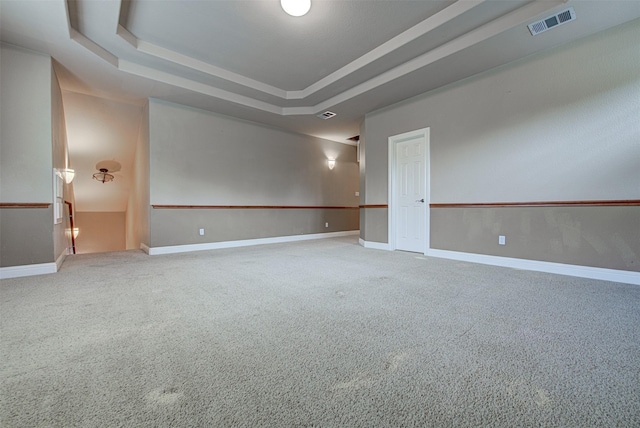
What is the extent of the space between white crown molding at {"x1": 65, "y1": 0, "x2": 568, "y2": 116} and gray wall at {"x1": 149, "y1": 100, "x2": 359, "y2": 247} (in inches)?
32.6

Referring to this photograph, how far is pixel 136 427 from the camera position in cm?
91

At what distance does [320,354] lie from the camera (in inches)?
53.1

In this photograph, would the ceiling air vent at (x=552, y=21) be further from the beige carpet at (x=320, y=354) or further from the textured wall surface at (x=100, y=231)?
the textured wall surface at (x=100, y=231)

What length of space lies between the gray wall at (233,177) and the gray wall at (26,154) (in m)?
1.36

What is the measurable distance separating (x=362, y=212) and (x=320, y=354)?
4.28m

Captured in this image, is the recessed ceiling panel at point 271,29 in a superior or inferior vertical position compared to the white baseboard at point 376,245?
superior

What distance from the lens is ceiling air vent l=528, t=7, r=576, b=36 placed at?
253 centimetres

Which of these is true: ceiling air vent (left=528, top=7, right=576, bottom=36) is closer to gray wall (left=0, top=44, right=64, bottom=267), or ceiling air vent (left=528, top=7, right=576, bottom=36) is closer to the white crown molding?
the white crown molding

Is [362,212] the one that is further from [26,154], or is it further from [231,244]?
[26,154]

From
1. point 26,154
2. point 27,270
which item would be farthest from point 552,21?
point 27,270

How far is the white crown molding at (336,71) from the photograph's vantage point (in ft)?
8.85

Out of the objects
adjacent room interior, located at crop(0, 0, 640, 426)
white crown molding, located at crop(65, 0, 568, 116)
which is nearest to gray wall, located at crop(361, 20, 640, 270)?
adjacent room interior, located at crop(0, 0, 640, 426)

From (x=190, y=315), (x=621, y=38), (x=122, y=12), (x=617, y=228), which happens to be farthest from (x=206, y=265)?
(x=621, y=38)

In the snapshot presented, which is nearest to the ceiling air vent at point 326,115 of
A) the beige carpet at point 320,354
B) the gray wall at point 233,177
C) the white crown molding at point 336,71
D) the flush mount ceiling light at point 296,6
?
the white crown molding at point 336,71
